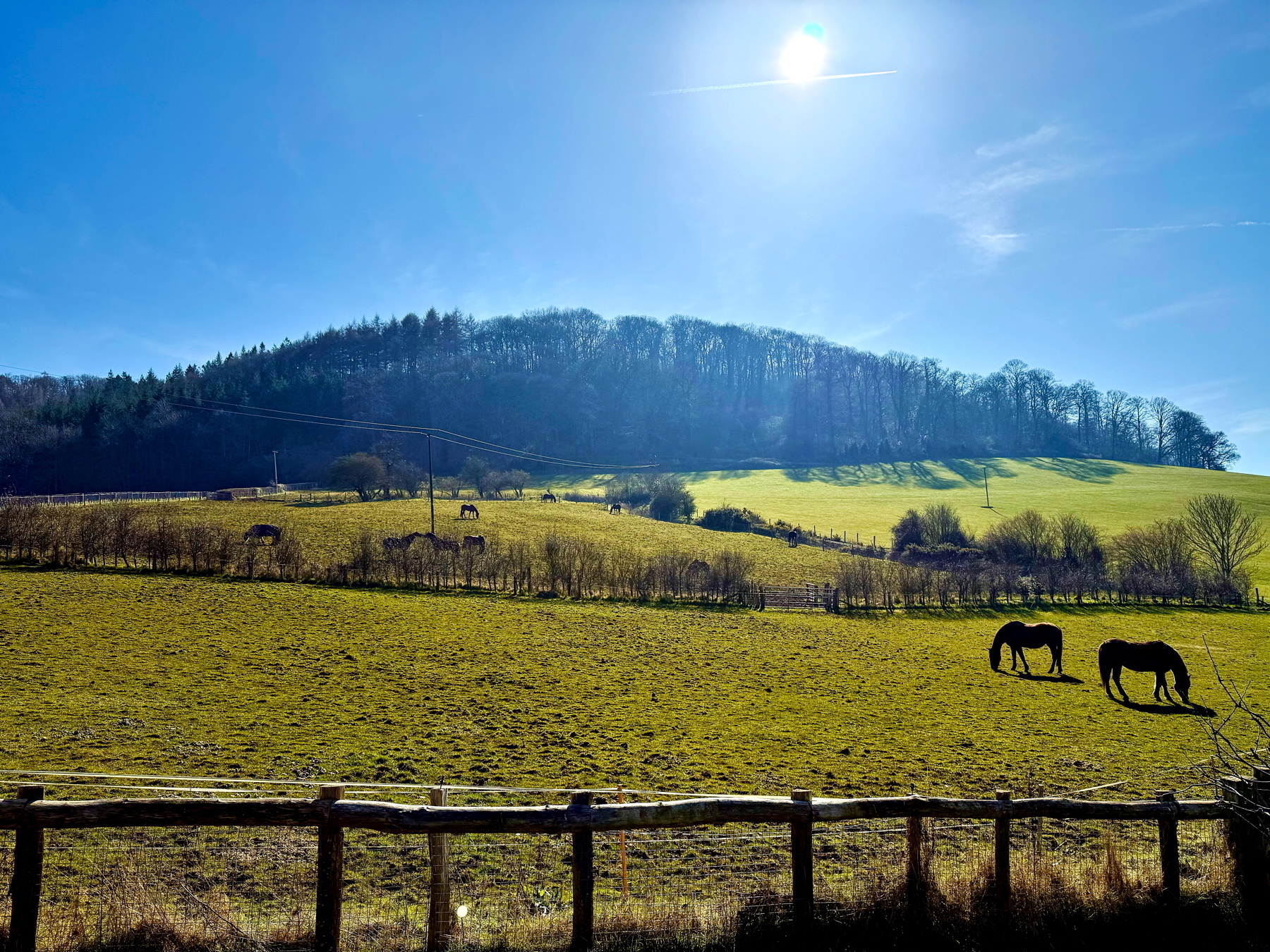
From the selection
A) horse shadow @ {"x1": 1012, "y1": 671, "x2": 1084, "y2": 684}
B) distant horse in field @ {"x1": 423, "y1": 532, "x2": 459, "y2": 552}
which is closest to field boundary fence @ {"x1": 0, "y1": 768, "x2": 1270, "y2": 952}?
horse shadow @ {"x1": 1012, "y1": 671, "x2": 1084, "y2": 684}

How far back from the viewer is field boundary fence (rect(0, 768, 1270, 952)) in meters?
4.96

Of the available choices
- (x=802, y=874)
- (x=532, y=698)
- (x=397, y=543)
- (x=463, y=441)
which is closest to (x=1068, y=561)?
(x=397, y=543)

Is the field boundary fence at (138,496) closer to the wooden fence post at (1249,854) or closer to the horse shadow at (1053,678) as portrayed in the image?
the horse shadow at (1053,678)

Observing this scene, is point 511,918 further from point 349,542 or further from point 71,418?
point 71,418

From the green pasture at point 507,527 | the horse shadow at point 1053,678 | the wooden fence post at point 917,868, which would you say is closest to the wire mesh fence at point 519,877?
the wooden fence post at point 917,868

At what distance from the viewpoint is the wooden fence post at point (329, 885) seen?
504 cm

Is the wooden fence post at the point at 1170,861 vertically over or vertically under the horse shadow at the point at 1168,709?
over

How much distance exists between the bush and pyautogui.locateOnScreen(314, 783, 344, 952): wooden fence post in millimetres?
58167

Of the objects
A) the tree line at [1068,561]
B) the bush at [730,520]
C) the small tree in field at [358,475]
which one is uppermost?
the small tree in field at [358,475]

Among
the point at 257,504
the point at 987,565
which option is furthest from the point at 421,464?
the point at 987,565

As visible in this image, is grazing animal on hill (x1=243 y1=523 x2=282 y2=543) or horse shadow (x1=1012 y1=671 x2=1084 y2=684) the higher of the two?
grazing animal on hill (x1=243 y1=523 x2=282 y2=543)

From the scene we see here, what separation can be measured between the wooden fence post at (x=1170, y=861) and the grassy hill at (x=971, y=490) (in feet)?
189

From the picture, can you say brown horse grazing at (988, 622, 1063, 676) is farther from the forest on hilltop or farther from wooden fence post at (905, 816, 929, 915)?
the forest on hilltop

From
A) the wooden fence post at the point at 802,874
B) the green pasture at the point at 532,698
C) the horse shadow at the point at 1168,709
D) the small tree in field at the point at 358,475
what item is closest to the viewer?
the wooden fence post at the point at 802,874
